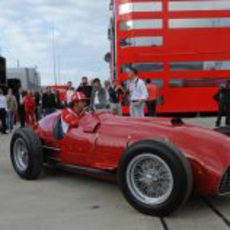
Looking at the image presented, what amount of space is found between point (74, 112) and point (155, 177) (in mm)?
1927

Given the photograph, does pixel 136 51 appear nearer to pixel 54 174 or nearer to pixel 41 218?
pixel 54 174

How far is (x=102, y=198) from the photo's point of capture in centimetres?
615

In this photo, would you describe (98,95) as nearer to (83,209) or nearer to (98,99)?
(98,99)

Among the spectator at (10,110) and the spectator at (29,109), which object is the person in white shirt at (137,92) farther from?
the spectator at (29,109)

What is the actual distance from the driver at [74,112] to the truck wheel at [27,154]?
1.65ft

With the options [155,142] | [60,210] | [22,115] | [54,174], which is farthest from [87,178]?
[22,115]

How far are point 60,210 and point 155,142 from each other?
49.0 inches

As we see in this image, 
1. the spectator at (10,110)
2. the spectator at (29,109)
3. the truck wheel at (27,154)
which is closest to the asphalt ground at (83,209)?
the truck wheel at (27,154)

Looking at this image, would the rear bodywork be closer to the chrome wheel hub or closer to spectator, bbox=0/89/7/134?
the chrome wheel hub

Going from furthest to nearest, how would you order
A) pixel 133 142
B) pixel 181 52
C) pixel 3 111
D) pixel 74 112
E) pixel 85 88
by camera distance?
1. pixel 181 52
2. pixel 3 111
3. pixel 85 88
4. pixel 74 112
5. pixel 133 142

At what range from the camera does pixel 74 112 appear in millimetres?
7000

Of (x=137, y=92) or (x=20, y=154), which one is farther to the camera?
(x=137, y=92)

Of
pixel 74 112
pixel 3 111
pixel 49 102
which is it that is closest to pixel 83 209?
pixel 74 112

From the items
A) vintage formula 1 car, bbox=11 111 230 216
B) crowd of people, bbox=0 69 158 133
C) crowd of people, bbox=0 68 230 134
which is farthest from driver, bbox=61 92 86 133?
crowd of people, bbox=0 69 158 133
